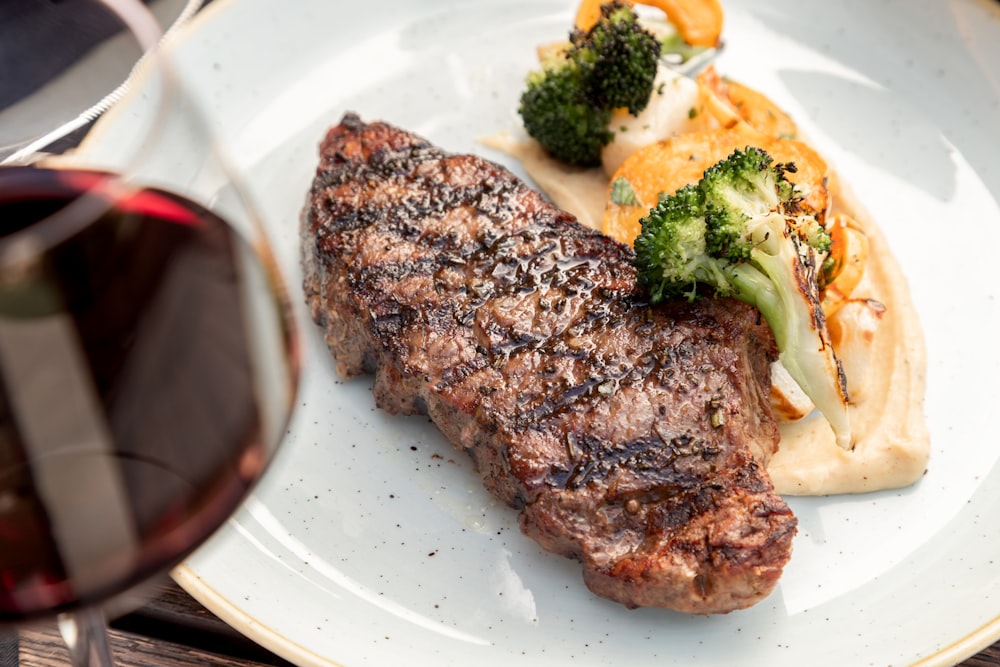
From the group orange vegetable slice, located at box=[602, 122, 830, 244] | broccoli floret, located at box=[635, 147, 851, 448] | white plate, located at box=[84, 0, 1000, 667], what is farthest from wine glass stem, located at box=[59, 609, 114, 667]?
orange vegetable slice, located at box=[602, 122, 830, 244]

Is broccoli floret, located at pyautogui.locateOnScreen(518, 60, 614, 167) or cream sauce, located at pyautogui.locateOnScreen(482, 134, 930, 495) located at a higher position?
broccoli floret, located at pyautogui.locateOnScreen(518, 60, 614, 167)

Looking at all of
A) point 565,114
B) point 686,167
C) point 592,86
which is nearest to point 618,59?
point 592,86

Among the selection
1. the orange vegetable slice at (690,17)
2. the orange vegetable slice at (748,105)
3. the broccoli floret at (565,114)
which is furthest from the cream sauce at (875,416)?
the orange vegetable slice at (690,17)

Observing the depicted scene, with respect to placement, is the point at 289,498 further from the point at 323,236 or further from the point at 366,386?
the point at 323,236

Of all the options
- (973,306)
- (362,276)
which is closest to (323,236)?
(362,276)

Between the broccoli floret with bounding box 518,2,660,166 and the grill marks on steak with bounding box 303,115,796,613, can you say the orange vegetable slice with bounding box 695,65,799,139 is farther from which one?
the grill marks on steak with bounding box 303,115,796,613
